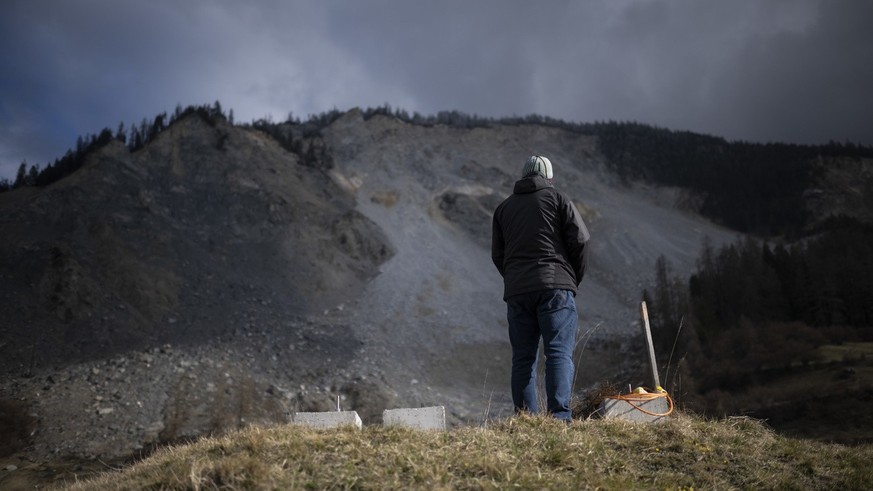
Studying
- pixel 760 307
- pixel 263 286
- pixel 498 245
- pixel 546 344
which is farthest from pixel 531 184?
pixel 760 307

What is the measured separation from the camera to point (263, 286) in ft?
101

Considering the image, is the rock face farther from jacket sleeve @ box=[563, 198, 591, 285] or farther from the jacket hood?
the jacket hood

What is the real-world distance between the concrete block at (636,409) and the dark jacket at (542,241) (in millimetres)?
1210

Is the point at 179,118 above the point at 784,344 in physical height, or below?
above

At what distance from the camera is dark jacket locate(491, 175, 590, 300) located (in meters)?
5.07

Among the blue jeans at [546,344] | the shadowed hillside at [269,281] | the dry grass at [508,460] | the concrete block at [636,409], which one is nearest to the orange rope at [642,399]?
the concrete block at [636,409]

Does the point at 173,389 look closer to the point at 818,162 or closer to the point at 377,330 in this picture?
the point at 377,330

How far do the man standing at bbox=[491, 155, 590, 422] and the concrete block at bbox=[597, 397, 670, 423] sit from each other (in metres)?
0.77

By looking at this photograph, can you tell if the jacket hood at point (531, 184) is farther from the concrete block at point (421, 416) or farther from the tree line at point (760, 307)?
the tree line at point (760, 307)

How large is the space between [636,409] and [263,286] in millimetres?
27323

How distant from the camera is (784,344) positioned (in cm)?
3247

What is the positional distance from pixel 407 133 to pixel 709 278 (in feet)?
90.4

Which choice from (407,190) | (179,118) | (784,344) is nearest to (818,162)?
(784,344)

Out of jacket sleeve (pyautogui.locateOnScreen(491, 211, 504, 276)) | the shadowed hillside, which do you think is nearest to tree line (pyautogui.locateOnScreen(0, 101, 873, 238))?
the shadowed hillside
